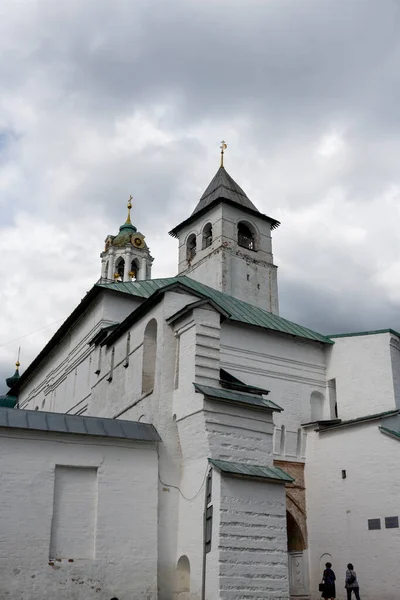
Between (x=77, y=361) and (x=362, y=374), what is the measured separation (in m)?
10.1

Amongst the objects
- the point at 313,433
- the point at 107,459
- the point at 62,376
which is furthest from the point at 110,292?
the point at 107,459

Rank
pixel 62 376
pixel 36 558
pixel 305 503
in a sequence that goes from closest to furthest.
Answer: pixel 36 558
pixel 305 503
pixel 62 376

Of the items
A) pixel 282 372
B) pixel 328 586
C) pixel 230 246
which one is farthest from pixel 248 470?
pixel 230 246

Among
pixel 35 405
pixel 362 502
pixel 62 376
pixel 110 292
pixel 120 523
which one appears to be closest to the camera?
pixel 120 523

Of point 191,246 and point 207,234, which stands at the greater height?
point 207,234

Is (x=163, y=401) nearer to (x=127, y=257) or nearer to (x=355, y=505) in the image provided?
(x=355, y=505)

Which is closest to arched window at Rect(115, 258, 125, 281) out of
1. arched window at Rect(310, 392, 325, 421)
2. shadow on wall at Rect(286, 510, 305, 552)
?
arched window at Rect(310, 392, 325, 421)

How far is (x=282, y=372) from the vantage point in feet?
68.4

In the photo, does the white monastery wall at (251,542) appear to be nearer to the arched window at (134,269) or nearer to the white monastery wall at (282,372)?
the white monastery wall at (282,372)

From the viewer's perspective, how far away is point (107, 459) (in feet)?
44.9

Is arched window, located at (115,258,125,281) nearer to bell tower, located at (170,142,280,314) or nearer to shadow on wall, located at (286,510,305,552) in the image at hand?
bell tower, located at (170,142,280,314)

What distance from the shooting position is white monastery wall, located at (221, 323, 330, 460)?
20.0 metres

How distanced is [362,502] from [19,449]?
9.88 meters

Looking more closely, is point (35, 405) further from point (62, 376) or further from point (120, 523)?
point (120, 523)
